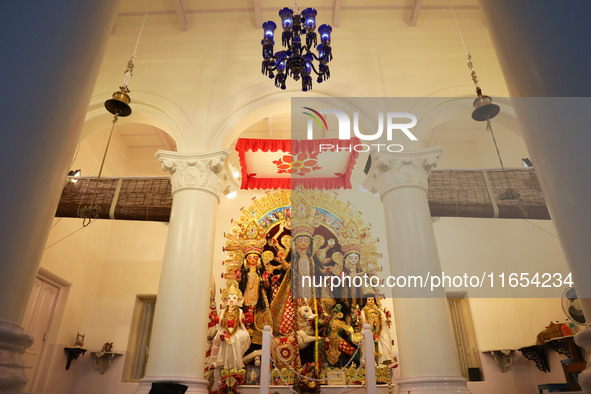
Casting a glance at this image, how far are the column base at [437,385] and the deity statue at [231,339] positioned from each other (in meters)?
2.70

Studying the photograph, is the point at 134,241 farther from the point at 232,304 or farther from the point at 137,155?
the point at 232,304

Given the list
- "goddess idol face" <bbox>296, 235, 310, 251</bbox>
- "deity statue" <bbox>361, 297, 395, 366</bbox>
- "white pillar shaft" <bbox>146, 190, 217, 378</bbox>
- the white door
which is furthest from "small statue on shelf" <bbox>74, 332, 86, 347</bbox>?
"deity statue" <bbox>361, 297, 395, 366</bbox>

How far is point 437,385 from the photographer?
4164 millimetres

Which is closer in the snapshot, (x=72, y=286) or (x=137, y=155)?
(x=72, y=286)

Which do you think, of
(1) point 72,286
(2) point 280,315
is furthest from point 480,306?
(1) point 72,286

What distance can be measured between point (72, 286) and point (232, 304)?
3.79m

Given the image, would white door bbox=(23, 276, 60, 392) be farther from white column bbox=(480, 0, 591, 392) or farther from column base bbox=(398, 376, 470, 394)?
white column bbox=(480, 0, 591, 392)

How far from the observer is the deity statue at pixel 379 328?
21.8 feet

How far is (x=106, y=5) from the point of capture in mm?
1931

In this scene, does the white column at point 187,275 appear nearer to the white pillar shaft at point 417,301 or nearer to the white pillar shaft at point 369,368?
the white pillar shaft at point 369,368

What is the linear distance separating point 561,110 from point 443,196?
4841 mm

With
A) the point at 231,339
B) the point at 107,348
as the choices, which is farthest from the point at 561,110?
the point at 107,348

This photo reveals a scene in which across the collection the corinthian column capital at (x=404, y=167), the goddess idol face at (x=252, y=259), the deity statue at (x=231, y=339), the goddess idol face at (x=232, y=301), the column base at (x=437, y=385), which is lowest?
the column base at (x=437, y=385)

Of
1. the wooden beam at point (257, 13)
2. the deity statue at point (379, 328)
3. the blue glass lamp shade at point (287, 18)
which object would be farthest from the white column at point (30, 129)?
the deity statue at point (379, 328)
